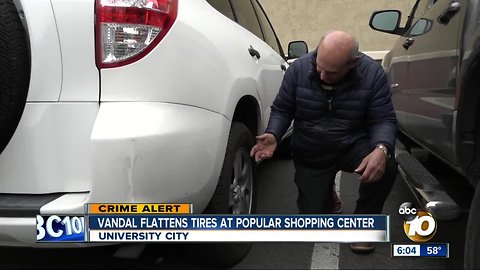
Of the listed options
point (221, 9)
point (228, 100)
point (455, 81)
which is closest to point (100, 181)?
point (228, 100)

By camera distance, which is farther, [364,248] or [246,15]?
[246,15]

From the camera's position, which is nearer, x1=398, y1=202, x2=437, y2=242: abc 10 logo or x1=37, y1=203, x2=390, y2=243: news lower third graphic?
x1=37, y1=203, x2=390, y2=243: news lower third graphic

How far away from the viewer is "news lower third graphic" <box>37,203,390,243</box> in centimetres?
189

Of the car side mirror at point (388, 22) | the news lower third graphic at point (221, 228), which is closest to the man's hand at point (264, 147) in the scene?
the news lower third graphic at point (221, 228)

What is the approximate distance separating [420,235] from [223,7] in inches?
62.9

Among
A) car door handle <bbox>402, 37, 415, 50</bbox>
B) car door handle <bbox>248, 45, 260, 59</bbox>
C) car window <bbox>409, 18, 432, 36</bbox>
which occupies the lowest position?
car door handle <bbox>248, 45, 260, 59</bbox>

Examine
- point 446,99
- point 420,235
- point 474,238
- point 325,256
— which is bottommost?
point 325,256

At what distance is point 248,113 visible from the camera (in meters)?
2.83

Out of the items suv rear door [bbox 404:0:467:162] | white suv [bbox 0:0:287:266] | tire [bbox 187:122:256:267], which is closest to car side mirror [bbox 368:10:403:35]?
suv rear door [bbox 404:0:467:162]

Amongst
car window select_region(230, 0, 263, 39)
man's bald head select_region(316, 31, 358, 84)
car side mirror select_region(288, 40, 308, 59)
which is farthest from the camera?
car side mirror select_region(288, 40, 308, 59)

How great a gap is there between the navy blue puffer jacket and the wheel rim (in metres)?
0.24

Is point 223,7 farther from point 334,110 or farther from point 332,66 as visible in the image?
point 334,110

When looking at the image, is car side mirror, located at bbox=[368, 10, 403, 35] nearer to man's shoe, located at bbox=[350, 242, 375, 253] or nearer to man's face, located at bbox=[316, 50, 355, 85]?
man's face, located at bbox=[316, 50, 355, 85]

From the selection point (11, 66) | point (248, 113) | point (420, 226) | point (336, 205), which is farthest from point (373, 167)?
point (11, 66)
